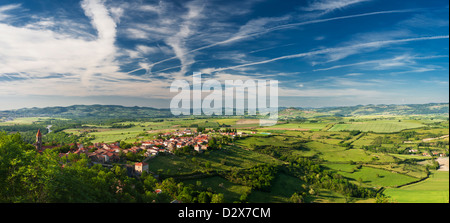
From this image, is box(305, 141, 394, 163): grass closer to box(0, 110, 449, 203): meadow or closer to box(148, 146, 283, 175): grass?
box(0, 110, 449, 203): meadow

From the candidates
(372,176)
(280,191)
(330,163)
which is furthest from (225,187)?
(372,176)

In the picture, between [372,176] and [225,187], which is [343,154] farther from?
[225,187]

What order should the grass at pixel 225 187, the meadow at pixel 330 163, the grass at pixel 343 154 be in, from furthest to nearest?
1. the grass at pixel 343 154
2. the meadow at pixel 330 163
3. the grass at pixel 225 187

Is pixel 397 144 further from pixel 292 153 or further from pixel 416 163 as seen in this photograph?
pixel 292 153

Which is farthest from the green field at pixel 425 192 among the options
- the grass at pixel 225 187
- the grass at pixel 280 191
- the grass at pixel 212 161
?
the grass at pixel 225 187

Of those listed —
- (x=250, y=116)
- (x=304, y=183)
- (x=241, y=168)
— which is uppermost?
(x=250, y=116)

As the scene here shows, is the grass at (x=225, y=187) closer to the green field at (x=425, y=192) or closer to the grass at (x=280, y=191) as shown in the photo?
the grass at (x=280, y=191)
